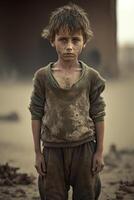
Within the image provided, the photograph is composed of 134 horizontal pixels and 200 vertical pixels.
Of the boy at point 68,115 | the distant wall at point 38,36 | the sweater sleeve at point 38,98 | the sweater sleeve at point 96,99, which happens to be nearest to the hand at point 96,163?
the boy at point 68,115

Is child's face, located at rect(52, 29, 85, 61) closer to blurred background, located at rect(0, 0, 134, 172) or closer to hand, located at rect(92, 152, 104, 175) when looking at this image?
hand, located at rect(92, 152, 104, 175)

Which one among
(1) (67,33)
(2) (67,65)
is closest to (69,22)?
(1) (67,33)

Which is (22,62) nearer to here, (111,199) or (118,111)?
(118,111)

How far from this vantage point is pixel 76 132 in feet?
7.80

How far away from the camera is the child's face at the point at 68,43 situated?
2343mm

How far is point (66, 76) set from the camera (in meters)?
2.39

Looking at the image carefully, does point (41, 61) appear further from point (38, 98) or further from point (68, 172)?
point (68, 172)

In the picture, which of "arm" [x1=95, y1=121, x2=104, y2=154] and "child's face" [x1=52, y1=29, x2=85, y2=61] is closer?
"child's face" [x1=52, y1=29, x2=85, y2=61]

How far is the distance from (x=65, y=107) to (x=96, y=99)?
0.16 meters

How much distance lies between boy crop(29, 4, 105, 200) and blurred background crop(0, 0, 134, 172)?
65 cm

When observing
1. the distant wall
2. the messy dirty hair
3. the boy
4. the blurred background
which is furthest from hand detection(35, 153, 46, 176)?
the distant wall

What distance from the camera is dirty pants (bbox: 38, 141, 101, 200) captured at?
7.90 feet

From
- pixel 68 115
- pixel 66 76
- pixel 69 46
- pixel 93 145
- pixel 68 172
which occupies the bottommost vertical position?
pixel 68 172

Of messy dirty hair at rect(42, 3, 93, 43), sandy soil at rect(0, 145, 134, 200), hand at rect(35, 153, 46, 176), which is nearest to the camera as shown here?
messy dirty hair at rect(42, 3, 93, 43)
